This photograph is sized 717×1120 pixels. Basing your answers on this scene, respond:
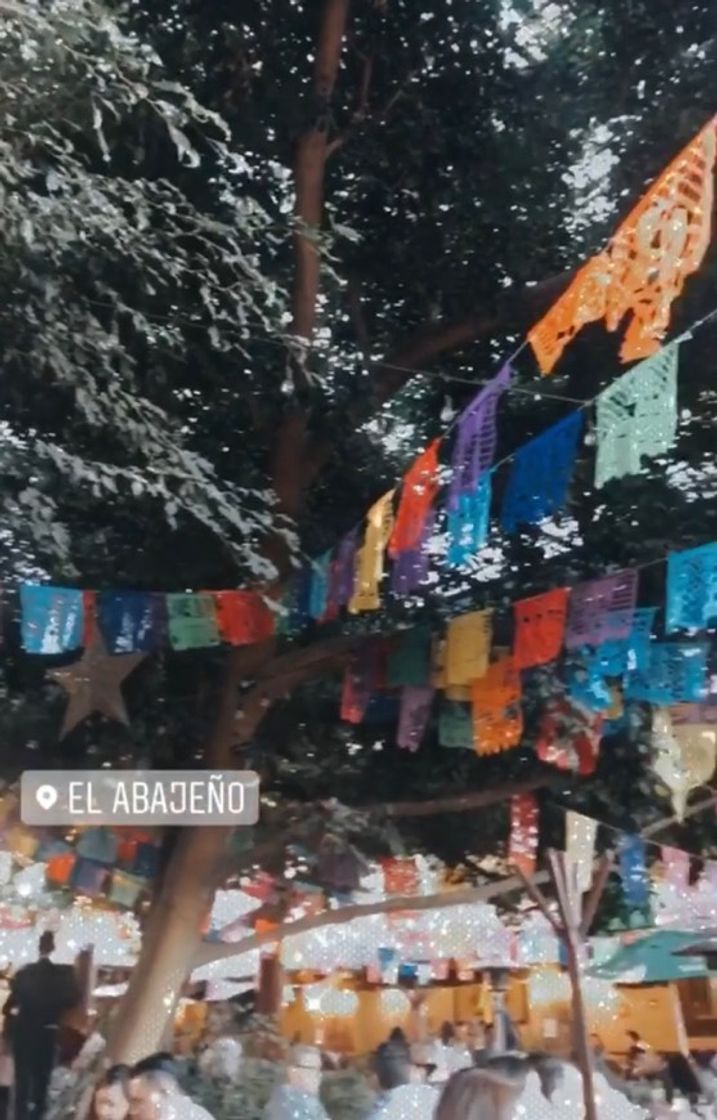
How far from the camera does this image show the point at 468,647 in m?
5.34

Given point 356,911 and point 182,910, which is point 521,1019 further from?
point 182,910

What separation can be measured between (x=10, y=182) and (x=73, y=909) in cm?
389

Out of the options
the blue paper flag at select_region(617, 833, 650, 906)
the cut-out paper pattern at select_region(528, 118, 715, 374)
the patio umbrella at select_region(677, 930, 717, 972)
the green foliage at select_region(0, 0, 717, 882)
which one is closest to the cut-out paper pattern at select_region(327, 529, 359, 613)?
the green foliage at select_region(0, 0, 717, 882)

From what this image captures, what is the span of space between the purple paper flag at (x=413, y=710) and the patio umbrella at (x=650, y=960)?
214cm

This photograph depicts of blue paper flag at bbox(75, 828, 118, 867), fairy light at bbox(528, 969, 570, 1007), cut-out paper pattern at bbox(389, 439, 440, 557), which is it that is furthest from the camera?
fairy light at bbox(528, 969, 570, 1007)

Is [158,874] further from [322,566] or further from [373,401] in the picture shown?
[373,401]

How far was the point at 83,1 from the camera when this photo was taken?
4375mm

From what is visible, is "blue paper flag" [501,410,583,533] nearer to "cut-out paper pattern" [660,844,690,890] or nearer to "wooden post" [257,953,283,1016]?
"cut-out paper pattern" [660,844,690,890]

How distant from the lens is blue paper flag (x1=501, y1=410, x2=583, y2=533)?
412 centimetres

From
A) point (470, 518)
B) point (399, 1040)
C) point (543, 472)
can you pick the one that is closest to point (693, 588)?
point (543, 472)

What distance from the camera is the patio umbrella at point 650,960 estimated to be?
22.9ft

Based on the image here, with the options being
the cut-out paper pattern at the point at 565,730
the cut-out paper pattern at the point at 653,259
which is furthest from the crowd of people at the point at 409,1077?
the cut-out paper pattern at the point at 653,259

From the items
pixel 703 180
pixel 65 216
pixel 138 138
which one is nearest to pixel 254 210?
pixel 138 138

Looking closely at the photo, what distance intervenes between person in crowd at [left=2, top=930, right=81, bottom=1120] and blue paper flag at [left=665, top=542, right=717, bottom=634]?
3.87m
